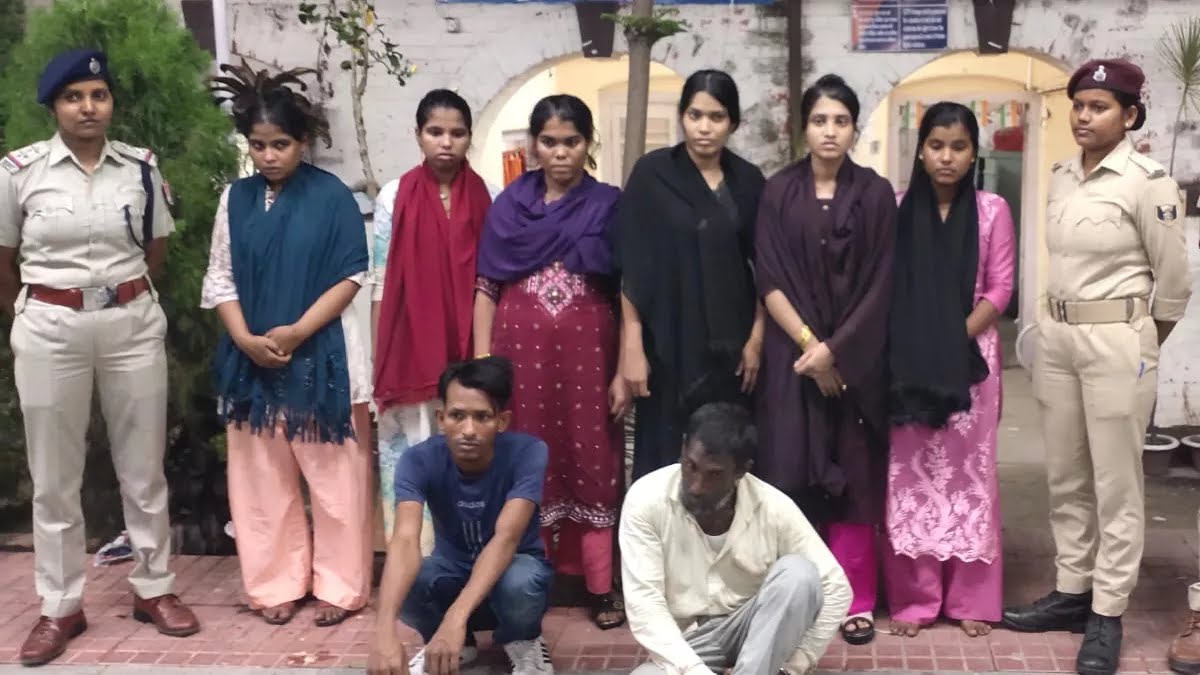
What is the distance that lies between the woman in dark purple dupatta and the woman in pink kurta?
98 millimetres

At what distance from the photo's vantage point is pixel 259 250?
3.84 metres

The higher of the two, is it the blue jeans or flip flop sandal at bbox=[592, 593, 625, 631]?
the blue jeans

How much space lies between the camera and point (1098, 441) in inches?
137

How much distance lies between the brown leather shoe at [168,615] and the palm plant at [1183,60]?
17.4ft

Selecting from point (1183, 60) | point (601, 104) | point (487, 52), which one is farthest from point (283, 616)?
point (601, 104)

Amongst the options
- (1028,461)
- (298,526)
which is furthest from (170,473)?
(1028,461)

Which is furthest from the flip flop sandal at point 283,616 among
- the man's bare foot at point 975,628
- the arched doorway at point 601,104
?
the arched doorway at point 601,104

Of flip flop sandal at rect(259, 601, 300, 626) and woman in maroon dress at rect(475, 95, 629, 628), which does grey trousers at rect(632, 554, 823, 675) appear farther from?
flip flop sandal at rect(259, 601, 300, 626)

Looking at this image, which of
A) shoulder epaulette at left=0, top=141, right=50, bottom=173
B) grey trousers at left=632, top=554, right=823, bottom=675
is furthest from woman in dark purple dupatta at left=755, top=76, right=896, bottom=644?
shoulder epaulette at left=0, top=141, right=50, bottom=173

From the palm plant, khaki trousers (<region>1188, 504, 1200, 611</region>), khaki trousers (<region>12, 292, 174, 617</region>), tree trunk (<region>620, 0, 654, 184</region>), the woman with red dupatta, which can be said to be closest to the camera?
khaki trousers (<region>1188, 504, 1200, 611</region>)

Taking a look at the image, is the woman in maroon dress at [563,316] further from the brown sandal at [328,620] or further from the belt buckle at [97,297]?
the belt buckle at [97,297]

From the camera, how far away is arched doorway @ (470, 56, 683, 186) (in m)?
8.09

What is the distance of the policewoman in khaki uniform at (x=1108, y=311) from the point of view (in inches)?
134

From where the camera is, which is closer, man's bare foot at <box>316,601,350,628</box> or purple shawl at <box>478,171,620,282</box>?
purple shawl at <box>478,171,620,282</box>
